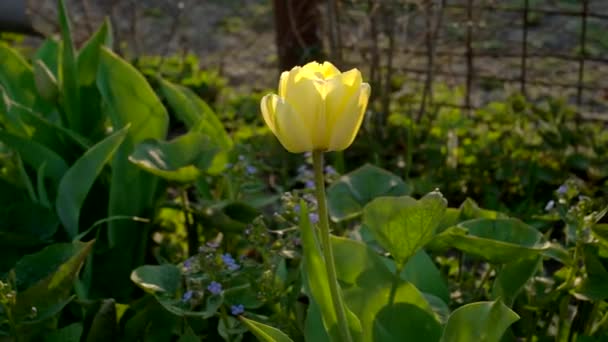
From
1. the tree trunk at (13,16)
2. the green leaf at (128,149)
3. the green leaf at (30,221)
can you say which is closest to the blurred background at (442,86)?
the tree trunk at (13,16)

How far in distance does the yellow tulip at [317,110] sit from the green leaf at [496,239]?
0.47 metres

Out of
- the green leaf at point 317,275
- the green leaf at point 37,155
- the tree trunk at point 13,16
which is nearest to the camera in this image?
the green leaf at point 317,275

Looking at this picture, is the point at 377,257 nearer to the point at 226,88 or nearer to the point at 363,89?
the point at 363,89

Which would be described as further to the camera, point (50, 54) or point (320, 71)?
point (50, 54)

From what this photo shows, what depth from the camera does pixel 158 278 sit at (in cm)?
177

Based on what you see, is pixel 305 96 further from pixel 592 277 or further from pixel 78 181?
pixel 78 181

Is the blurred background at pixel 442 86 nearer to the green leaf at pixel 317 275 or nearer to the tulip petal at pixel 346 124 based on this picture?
the green leaf at pixel 317 275

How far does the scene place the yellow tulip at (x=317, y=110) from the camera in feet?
3.95

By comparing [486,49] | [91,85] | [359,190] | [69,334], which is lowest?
[486,49]

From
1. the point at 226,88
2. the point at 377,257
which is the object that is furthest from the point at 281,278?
the point at 226,88

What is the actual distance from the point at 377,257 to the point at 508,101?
1872mm

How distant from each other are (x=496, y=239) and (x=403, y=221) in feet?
0.80

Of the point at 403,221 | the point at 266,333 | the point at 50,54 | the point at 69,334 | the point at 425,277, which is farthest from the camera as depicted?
the point at 50,54

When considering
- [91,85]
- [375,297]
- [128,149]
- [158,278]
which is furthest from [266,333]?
[91,85]
